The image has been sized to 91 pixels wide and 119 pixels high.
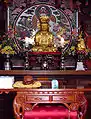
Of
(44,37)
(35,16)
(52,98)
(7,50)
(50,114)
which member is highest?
(35,16)

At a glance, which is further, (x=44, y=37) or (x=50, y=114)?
(x=44, y=37)

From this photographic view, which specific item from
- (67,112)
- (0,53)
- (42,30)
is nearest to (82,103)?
(67,112)

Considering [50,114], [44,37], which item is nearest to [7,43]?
[44,37]

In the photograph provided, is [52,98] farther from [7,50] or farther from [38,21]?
[38,21]

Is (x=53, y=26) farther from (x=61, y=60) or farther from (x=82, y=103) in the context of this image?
(x=82, y=103)

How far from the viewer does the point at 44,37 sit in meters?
4.99

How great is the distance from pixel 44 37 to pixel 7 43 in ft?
2.38

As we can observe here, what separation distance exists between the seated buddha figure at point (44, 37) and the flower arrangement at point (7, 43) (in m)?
0.37

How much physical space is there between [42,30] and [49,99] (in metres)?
2.00

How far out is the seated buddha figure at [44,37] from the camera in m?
4.82

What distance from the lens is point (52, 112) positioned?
314 centimetres

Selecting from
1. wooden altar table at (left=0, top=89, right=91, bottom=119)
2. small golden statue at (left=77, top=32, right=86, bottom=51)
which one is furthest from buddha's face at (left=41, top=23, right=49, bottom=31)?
wooden altar table at (left=0, top=89, right=91, bottom=119)

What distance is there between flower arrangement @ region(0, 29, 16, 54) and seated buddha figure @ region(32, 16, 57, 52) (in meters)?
0.37

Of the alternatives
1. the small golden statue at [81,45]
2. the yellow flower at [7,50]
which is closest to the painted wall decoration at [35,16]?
the small golden statue at [81,45]
